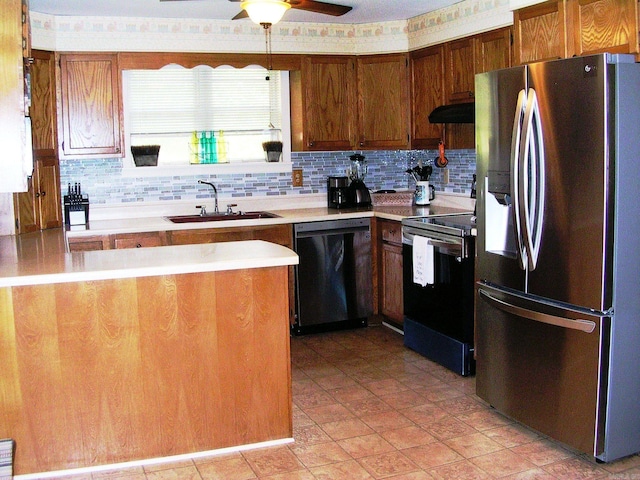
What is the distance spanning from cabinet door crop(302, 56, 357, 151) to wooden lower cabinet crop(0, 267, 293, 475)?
2.52 meters

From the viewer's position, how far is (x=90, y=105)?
5.12m

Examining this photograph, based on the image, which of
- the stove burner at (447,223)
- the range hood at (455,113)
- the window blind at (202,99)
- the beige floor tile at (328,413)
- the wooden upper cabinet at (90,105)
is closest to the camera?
the beige floor tile at (328,413)

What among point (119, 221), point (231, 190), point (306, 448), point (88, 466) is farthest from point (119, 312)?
point (231, 190)

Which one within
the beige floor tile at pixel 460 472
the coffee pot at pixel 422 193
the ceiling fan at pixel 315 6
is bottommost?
the beige floor tile at pixel 460 472

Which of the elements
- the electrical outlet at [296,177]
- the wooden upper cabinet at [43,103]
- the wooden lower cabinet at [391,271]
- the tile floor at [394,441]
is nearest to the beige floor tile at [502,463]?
the tile floor at [394,441]

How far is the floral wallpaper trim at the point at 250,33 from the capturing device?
4887 millimetres

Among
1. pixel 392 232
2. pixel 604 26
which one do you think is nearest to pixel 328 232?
pixel 392 232

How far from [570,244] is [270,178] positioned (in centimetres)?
316

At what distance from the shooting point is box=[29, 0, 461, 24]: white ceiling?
15.3ft

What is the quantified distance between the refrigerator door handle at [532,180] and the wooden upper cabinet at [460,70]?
164cm

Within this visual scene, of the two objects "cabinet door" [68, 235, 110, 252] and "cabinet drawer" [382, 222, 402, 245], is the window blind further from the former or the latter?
"cabinet drawer" [382, 222, 402, 245]

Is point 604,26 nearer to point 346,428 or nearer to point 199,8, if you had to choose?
point 346,428

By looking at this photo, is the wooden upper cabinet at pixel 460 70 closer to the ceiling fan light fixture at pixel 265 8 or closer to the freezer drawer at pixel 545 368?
the freezer drawer at pixel 545 368

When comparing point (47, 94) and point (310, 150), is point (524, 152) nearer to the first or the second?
point (310, 150)
